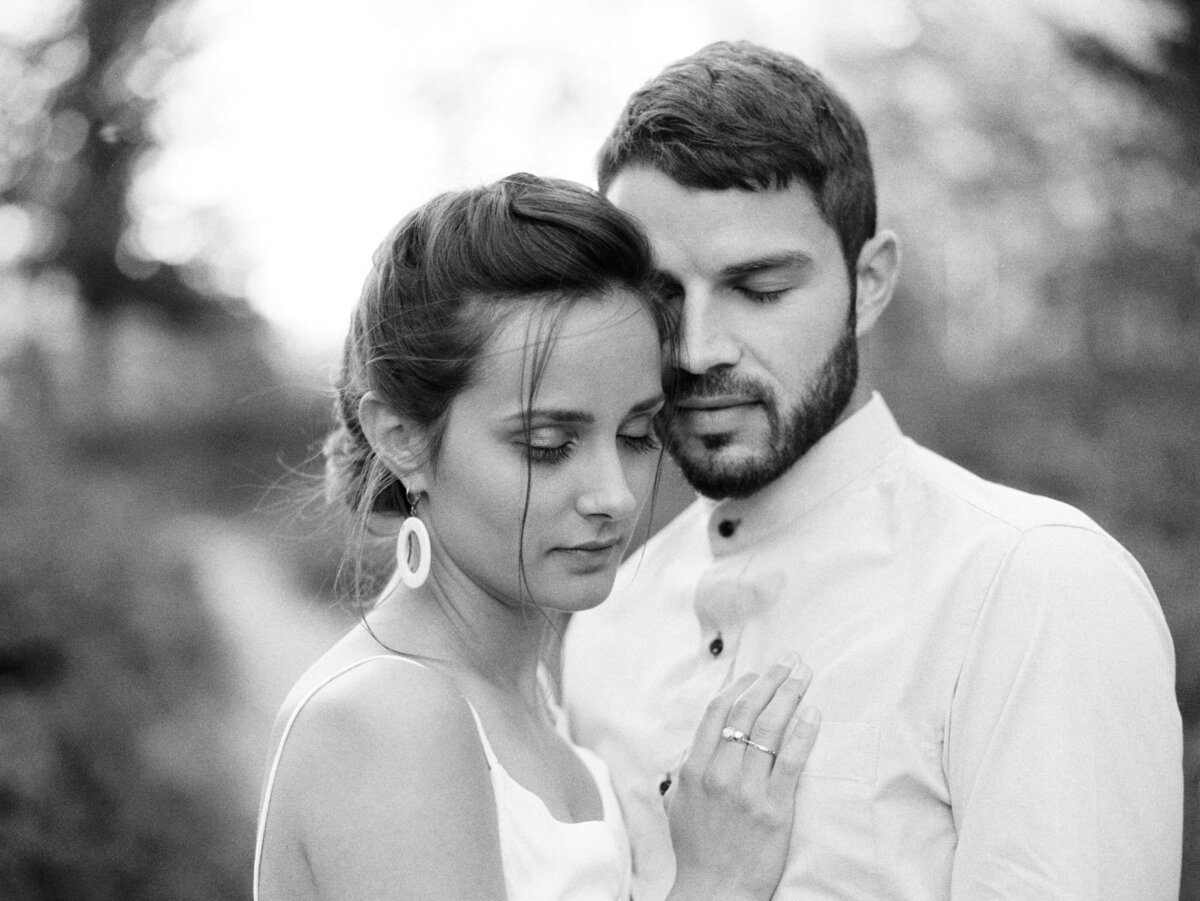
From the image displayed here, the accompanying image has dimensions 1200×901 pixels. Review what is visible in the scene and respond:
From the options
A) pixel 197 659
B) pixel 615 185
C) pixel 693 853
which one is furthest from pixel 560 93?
pixel 693 853

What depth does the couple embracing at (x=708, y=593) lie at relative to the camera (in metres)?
1.96

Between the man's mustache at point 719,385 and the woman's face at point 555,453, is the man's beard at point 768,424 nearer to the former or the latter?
the man's mustache at point 719,385

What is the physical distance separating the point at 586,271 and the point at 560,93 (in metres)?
8.36

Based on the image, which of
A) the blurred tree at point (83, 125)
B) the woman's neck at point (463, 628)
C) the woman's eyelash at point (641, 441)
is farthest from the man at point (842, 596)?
the blurred tree at point (83, 125)

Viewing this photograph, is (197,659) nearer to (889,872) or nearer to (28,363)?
(889,872)

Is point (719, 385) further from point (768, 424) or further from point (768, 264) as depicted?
point (768, 264)

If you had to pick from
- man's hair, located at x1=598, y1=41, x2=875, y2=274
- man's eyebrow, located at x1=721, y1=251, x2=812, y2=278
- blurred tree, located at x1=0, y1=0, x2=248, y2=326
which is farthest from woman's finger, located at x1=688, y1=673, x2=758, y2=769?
blurred tree, located at x1=0, y1=0, x2=248, y2=326

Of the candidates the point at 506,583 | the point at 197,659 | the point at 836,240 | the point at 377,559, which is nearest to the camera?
the point at 506,583

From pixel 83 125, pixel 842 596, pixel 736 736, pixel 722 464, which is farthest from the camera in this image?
pixel 83 125

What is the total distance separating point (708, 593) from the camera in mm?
2588

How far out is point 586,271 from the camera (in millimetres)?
2117

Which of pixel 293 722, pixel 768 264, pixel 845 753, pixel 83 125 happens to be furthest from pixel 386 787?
pixel 83 125

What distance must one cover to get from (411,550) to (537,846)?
531 millimetres

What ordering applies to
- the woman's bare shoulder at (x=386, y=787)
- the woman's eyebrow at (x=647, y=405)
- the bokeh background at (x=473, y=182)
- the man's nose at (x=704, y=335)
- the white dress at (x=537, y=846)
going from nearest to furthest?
the woman's bare shoulder at (x=386, y=787) → the white dress at (x=537, y=846) → the woman's eyebrow at (x=647, y=405) → the man's nose at (x=704, y=335) → the bokeh background at (x=473, y=182)
